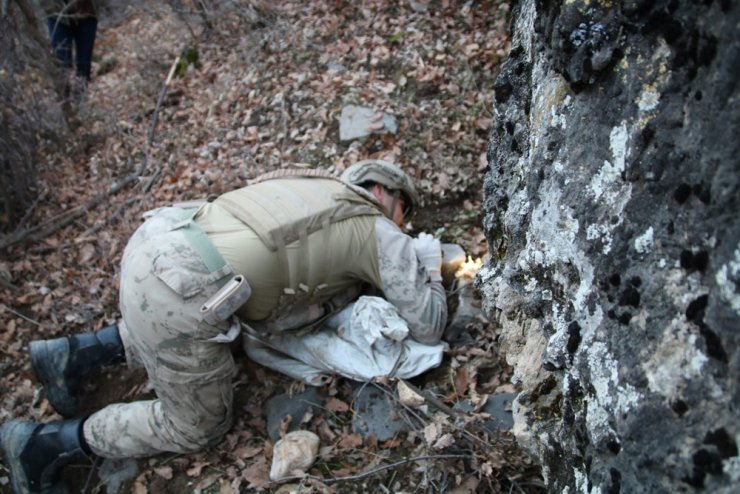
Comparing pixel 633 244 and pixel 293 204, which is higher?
pixel 633 244

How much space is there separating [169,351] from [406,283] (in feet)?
5.04

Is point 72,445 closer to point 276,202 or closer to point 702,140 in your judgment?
point 276,202

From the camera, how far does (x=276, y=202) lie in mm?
3768

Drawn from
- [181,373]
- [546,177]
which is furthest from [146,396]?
[546,177]

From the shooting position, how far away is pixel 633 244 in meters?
1.67

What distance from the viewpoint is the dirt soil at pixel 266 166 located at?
149 inches

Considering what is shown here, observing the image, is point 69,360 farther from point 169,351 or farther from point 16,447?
point 169,351

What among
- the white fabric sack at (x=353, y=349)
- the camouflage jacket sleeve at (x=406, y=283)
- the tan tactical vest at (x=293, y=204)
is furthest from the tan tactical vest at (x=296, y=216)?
the white fabric sack at (x=353, y=349)

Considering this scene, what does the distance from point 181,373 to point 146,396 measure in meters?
1.17

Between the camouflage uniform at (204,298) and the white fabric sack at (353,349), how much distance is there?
108 mm

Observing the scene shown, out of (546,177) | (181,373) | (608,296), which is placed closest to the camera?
(608,296)

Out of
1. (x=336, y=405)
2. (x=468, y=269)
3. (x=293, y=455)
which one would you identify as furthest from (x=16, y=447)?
(x=468, y=269)

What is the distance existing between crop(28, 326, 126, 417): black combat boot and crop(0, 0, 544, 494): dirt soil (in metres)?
0.22

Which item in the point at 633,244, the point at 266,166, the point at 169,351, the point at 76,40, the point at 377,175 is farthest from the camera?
the point at 76,40
